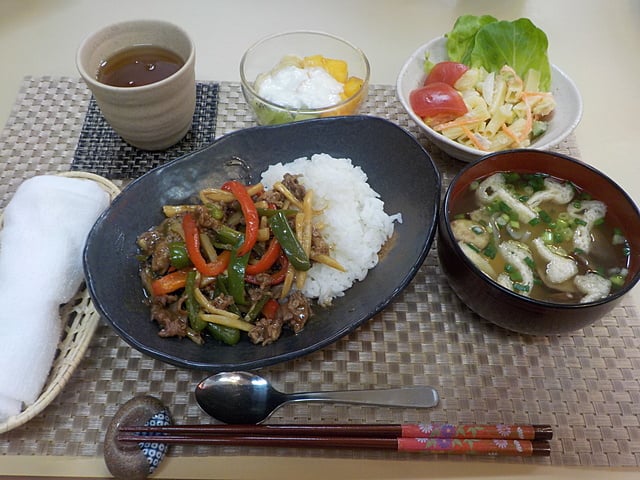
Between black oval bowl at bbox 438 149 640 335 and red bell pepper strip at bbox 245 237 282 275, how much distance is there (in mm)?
576

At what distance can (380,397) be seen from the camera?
153 centimetres

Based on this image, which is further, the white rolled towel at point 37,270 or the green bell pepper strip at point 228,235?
the green bell pepper strip at point 228,235

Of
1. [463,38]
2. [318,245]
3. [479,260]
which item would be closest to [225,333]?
[318,245]

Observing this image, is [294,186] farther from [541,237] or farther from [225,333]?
[541,237]

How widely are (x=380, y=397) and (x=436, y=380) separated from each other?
236 mm

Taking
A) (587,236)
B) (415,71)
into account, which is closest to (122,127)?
(415,71)

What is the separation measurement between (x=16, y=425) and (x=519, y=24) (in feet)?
8.57

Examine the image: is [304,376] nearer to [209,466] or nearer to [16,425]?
[209,466]

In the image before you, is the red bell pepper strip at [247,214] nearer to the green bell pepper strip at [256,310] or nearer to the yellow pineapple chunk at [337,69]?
the green bell pepper strip at [256,310]

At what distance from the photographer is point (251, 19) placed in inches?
123

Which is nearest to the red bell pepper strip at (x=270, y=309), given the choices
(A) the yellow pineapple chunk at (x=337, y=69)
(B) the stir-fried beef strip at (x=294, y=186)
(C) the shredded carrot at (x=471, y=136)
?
(B) the stir-fried beef strip at (x=294, y=186)

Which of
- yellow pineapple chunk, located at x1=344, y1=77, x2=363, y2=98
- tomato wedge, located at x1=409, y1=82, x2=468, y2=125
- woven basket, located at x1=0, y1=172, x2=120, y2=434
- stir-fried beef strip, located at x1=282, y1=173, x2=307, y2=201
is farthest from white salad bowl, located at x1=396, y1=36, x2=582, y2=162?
woven basket, located at x1=0, y1=172, x2=120, y2=434

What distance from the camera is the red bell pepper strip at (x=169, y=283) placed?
168 cm

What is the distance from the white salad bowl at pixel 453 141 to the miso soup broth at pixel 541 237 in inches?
10.9
